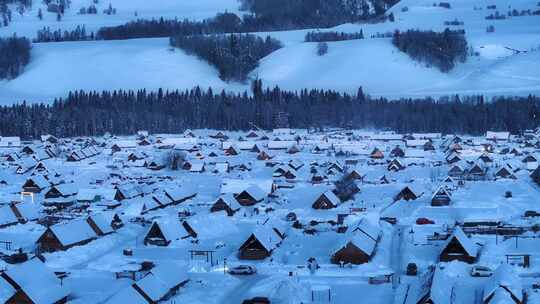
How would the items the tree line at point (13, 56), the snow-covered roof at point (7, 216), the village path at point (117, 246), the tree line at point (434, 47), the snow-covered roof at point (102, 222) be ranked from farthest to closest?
the tree line at point (434, 47) < the tree line at point (13, 56) < the snow-covered roof at point (7, 216) < the snow-covered roof at point (102, 222) < the village path at point (117, 246)

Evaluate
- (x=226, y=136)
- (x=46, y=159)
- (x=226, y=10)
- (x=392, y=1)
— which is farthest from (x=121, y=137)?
(x=392, y=1)

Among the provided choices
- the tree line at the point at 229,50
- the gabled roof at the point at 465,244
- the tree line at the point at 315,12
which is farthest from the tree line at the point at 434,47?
the gabled roof at the point at 465,244

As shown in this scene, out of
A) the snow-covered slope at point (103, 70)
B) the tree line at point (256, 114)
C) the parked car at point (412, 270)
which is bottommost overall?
the tree line at point (256, 114)

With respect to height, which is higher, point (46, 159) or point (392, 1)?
point (392, 1)

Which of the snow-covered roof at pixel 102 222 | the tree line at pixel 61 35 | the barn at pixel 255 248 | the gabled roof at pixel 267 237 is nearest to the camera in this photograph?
the barn at pixel 255 248

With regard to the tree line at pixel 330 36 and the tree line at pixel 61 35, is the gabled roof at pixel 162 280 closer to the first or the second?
the tree line at pixel 330 36

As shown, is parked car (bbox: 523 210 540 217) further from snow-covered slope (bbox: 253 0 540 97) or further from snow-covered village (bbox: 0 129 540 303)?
snow-covered slope (bbox: 253 0 540 97)

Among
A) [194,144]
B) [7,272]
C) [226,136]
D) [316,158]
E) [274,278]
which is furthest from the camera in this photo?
[226,136]

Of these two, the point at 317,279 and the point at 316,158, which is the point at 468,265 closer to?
the point at 317,279
